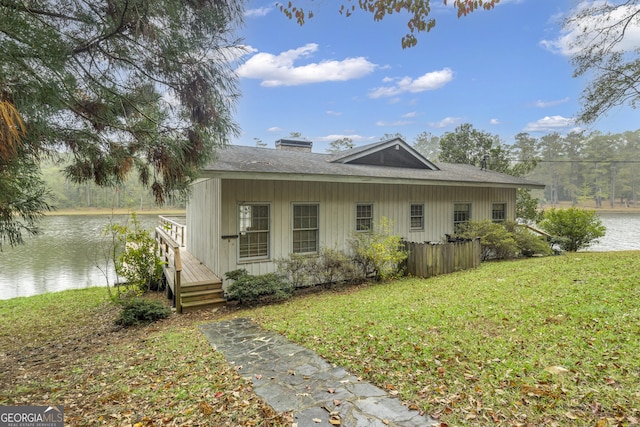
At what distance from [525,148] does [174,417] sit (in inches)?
2097

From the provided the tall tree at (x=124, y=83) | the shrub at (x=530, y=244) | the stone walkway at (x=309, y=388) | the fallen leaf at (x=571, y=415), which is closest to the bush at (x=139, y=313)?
the stone walkway at (x=309, y=388)

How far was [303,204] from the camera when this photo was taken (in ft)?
27.6

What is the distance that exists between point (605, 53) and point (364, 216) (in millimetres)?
7252

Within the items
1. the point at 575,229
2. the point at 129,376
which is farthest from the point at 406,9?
the point at 575,229

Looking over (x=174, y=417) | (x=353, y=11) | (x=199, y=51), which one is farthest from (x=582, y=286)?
(x=199, y=51)

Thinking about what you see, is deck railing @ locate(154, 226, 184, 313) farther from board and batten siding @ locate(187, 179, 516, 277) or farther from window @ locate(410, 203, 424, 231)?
window @ locate(410, 203, 424, 231)

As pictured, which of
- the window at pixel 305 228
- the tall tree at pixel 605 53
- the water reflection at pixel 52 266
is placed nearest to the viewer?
the tall tree at pixel 605 53

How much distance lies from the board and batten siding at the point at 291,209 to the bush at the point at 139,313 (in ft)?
4.76

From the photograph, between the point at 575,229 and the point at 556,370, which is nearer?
the point at 556,370

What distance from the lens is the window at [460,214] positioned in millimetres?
11359

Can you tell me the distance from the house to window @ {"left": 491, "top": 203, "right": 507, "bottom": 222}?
1.09m

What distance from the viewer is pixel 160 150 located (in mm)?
3924

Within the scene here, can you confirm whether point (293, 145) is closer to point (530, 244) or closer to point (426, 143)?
point (530, 244)

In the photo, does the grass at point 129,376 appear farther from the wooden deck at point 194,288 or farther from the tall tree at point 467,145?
the tall tree at point 467,145
